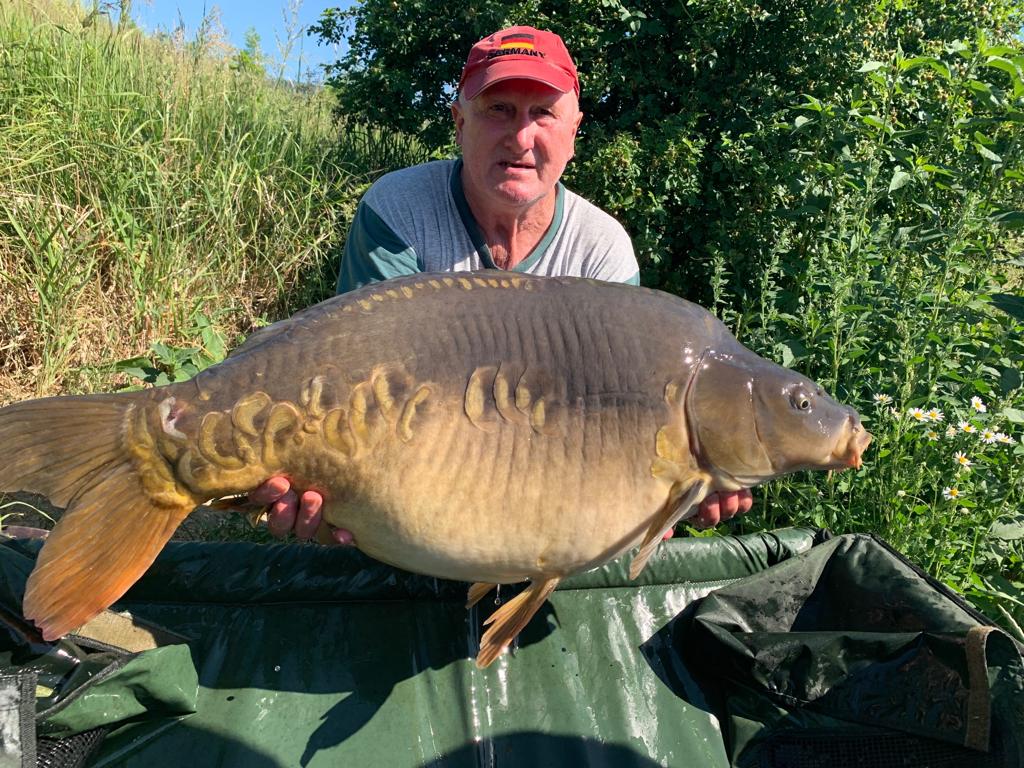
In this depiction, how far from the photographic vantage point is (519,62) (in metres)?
1.70

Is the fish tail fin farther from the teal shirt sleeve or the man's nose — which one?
the man's nose

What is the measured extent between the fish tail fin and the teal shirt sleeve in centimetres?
72

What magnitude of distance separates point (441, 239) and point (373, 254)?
0.16 m

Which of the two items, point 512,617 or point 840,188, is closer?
point 512,617

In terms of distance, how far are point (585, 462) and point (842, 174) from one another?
4.99ft

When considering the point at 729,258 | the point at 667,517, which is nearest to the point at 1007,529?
the point at 667,517

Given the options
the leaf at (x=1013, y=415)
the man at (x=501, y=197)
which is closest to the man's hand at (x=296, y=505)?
the man at (x=501, y=197)

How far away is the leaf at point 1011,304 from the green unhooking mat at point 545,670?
0.55 metres

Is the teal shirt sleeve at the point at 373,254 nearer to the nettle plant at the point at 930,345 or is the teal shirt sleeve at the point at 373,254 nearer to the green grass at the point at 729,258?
the green grass at the point at 729,258

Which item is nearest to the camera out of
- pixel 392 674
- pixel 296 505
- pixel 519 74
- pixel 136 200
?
pixel 296 505

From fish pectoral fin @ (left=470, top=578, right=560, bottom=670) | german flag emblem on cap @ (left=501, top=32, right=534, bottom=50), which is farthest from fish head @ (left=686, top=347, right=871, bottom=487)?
german flag emblem on cap @ (left=501, top=32, right=534, bottom=50)

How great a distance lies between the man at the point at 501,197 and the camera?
1747mm

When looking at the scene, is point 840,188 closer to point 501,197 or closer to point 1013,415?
point 1013,415

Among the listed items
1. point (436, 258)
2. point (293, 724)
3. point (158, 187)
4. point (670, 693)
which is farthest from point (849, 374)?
point (158, 187)
